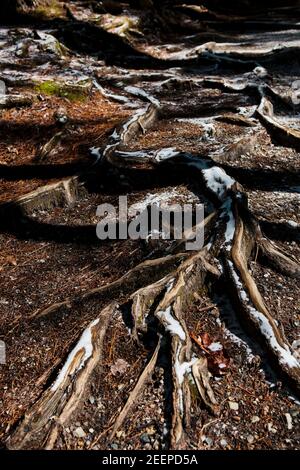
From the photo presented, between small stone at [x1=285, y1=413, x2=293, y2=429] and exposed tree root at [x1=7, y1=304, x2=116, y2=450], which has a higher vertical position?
small stone at [x1=285, y1=413, x2=293, y2=429]

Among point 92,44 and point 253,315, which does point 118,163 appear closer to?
point 253,315

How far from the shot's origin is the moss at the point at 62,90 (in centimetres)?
962

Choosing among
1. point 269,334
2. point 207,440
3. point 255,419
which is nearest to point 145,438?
point 207,440

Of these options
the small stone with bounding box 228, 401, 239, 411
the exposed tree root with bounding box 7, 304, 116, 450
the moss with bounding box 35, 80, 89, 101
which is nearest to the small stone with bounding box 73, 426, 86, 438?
the exposed tree root with bounding box 7, 304, 116, 450

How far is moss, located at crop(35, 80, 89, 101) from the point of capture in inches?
379

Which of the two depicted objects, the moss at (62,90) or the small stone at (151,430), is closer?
the small stone at (151,430)

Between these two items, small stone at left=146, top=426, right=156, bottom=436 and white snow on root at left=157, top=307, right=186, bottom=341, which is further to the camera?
white snow on root at left=157, top=307, right=186, bottom=341

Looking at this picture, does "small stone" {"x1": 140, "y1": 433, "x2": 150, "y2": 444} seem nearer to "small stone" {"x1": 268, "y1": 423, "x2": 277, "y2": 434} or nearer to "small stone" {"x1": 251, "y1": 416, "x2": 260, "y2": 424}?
"small stone" {"x1": 251, "y1": 416, "x2": 260, "y2": 424}

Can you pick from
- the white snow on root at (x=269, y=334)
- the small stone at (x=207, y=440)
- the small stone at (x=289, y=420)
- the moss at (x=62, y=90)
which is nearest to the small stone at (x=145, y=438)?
the small stone at (x=207, y=440)

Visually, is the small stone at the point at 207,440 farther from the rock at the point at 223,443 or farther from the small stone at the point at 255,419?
the small stone at the point at 255,419

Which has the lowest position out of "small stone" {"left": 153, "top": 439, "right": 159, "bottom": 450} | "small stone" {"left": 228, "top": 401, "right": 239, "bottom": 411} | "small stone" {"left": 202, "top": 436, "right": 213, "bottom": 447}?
"small stone" {"left": 153, "top": 439, "right": 159, "bottom": 450}

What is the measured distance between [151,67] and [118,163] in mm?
7236

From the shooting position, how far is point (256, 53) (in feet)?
43.9
